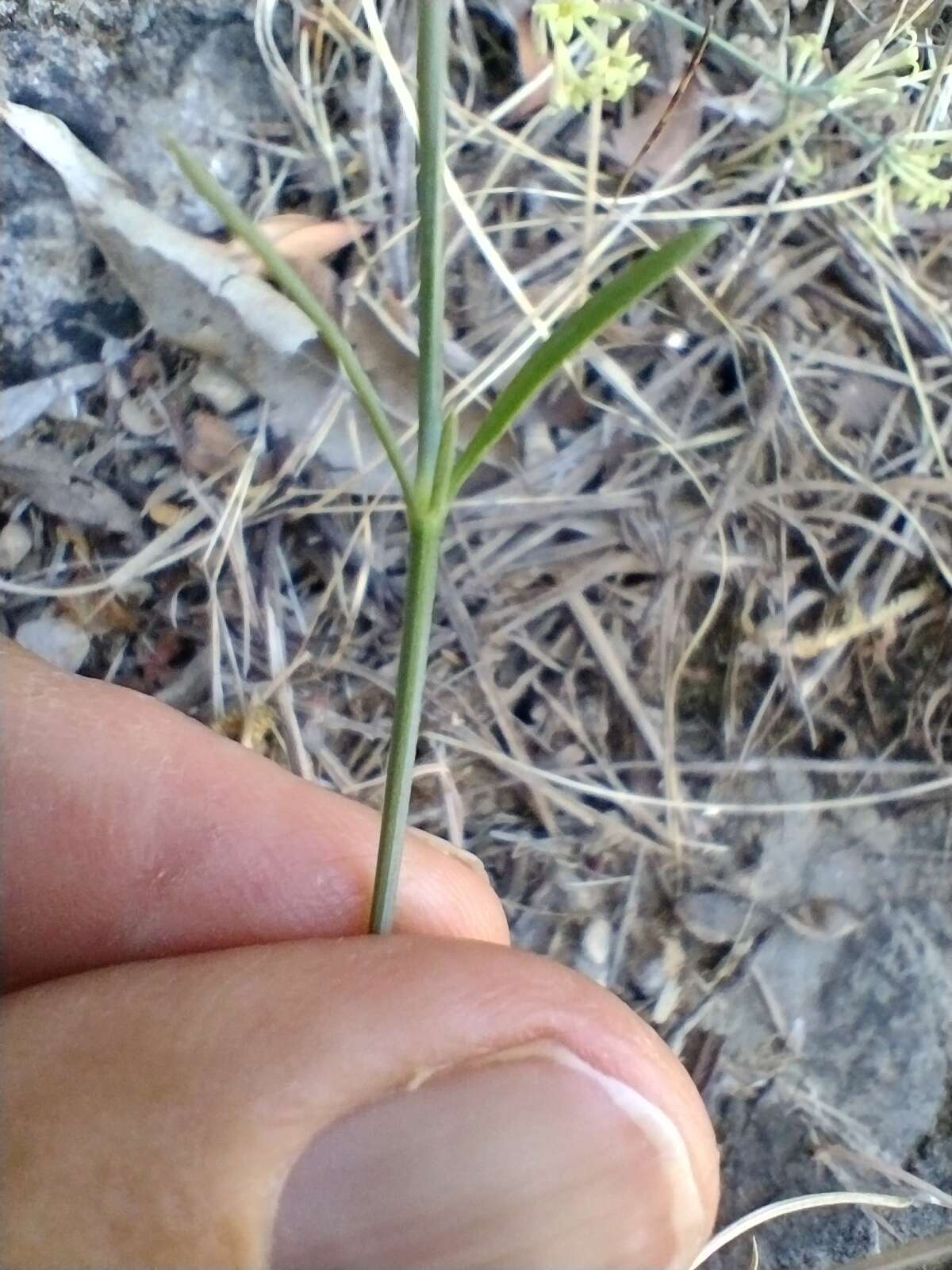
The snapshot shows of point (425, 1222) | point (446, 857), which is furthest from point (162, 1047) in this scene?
point (446, 857)

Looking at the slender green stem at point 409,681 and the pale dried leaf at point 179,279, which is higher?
the pale dried leaf at point 179,279

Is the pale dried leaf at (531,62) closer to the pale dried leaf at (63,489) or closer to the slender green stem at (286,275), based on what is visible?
the pale dried leaf at (63,489)

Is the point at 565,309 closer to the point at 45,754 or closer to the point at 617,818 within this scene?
the point at 617,818

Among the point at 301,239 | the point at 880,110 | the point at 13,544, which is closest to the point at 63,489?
the point at 13,544

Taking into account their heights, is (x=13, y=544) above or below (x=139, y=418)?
below

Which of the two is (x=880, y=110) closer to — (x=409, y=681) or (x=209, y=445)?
(x=209, y=445)

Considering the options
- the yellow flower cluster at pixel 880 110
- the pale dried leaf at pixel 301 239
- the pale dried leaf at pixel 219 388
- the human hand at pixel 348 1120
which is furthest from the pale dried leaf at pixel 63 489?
the yellow flower cluster at pixel 880 110
